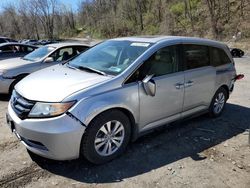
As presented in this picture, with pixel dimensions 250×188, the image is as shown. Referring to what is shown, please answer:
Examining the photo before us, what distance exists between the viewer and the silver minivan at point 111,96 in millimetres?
3588

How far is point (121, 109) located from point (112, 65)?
0.74m

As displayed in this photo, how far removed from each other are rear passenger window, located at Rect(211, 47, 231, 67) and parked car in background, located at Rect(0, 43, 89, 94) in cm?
436

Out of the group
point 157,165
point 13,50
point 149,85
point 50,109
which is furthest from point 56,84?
point 13,50

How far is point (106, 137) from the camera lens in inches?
157

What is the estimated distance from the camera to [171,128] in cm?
538

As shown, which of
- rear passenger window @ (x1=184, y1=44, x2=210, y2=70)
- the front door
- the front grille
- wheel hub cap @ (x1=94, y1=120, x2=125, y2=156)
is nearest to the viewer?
the front grille

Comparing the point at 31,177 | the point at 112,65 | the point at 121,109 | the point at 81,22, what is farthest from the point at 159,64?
Result: the point at 81,22

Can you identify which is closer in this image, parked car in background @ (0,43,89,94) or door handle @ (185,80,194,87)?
door handle @ (185,80,194,87)

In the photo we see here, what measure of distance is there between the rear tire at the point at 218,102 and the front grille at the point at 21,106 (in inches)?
136

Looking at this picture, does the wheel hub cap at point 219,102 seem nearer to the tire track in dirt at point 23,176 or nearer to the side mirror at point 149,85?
the side mirror at point 149,85

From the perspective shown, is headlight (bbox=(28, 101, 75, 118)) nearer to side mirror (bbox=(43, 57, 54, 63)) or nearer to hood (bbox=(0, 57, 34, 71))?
hood (bbox=(0, 57, 34, 71))

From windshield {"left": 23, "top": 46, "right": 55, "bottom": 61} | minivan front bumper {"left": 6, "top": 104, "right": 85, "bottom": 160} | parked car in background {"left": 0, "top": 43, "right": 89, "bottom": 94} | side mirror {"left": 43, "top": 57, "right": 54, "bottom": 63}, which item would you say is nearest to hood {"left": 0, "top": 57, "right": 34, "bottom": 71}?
parked car in background {"left": 0, "top": 43, "right": 89, "bottom": 94}

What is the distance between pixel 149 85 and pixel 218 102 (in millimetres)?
2305

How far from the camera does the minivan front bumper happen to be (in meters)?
3.51
